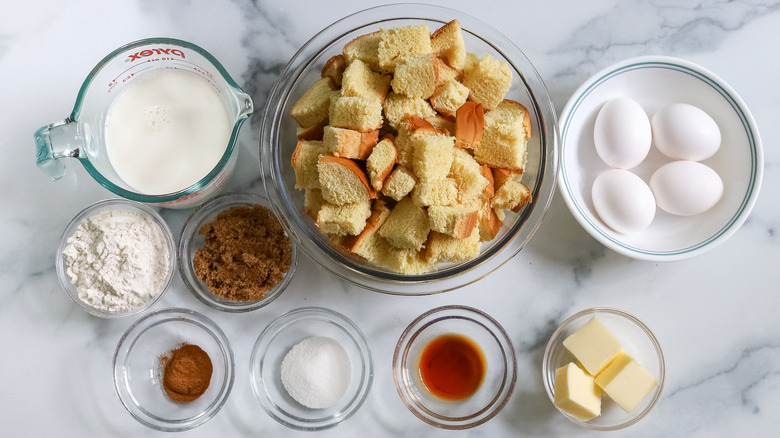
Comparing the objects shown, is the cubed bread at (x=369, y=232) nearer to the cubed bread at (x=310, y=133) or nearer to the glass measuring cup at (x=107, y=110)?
the cubed bread at (x=310, y=133)

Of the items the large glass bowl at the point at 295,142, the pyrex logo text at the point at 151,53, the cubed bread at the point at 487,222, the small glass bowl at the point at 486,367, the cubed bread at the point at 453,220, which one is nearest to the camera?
the cubed bread at the point at 453,220

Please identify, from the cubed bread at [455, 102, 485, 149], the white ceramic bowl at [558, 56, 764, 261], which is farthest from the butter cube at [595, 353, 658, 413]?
the cubed bread at [455, 102, 485, 149]

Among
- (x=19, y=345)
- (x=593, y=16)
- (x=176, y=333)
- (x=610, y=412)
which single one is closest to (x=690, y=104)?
(x=593, y=16)

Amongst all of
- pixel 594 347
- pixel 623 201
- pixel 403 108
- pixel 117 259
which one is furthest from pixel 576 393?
pixel 117 259

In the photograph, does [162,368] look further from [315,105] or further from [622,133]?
[622,133]

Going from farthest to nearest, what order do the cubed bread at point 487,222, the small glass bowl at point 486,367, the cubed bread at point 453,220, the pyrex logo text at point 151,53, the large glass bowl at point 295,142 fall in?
the small glass bowl at point 486,367 → the pyrex logo text at point 151,53 → the large glass bowl at point 295,142 → the cubed bread at point 487,222 → the cubed bread at point 453,220

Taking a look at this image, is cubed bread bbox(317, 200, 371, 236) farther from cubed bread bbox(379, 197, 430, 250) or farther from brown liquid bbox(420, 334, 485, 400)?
brown liquid bbox(420, 334, 485, 400)

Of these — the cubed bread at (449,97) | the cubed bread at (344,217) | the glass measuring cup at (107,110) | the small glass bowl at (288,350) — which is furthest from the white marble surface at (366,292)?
the cubed bread at (449,97)
